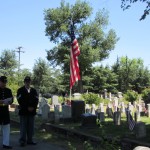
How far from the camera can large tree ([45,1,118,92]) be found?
2440 inches

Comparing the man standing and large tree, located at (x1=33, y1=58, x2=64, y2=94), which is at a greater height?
large tree, located at (x1=33, y1=58, x2=64, y2=94)

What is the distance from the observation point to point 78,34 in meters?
63.7

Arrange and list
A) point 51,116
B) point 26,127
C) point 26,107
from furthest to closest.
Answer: point 51,116 → point 26,127 → point 26,107

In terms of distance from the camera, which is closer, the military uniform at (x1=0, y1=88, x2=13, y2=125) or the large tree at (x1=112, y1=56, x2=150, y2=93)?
the military uniform at (x1=0, y1=88, x2=13, y2=125)

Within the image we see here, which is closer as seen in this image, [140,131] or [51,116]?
[140,131]

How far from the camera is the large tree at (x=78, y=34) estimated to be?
203 feet

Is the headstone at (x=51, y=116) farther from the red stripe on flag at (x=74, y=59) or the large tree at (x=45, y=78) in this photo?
the large tree at (x=45, y=78)

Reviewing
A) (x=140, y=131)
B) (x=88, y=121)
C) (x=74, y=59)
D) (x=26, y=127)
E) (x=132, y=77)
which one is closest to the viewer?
(x=26, y=127)

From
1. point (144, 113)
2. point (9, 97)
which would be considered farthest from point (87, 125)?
point (144, 113)

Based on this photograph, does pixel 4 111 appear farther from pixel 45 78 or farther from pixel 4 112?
pixel 45 78

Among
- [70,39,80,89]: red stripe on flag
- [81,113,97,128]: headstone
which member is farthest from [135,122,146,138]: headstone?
[70,39,80,89]: red stripe on flag

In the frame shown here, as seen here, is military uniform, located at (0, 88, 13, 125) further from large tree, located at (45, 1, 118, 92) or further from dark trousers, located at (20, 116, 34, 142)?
large tree, located at (45, 1, 118, 92)

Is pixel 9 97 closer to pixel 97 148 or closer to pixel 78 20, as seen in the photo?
pixel 97 148

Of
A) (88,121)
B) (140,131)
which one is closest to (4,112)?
(140,131)
